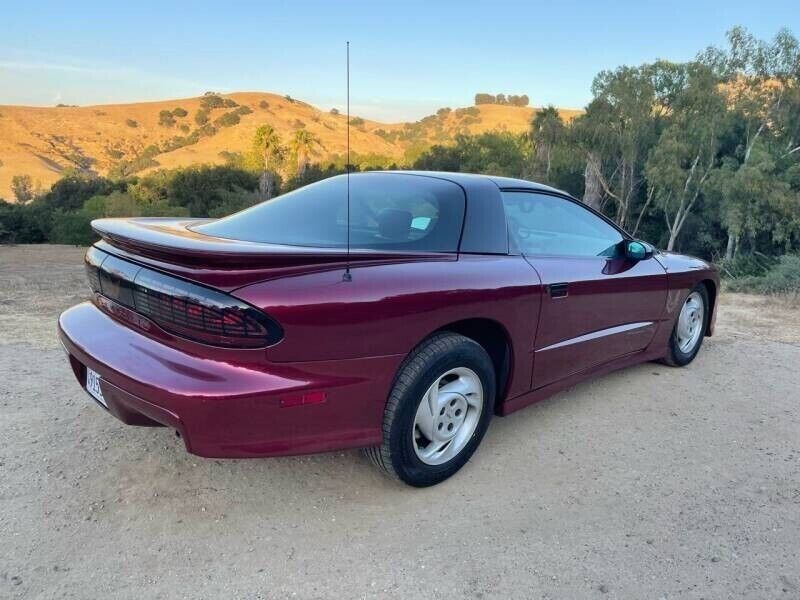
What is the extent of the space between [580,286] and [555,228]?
446 millimetres

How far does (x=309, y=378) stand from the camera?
89.1 inches

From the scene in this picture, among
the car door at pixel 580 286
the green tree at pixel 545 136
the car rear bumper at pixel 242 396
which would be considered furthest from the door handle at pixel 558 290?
the green tree at pixel 545 136

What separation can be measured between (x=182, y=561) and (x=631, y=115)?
34088 mm

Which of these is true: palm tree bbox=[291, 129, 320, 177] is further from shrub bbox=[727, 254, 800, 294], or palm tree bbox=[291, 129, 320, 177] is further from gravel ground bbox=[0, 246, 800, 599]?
gravel ground bbox=[0, 246, 800, 599]

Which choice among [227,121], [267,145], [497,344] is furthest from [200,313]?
[227,121]

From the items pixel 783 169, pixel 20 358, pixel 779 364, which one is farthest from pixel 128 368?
pixel 783 169

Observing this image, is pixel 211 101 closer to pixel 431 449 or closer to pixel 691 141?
pixel 691 141

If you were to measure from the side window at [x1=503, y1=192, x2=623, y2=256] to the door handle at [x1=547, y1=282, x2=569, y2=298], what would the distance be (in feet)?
0.73

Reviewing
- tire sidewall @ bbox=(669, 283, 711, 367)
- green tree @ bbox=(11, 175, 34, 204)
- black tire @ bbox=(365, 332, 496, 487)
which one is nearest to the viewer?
black tire @ bbox=(365, 332, 496, 487)

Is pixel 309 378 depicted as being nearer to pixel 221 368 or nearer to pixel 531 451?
pixel 221 368

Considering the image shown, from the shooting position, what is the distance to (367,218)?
303 centimetres

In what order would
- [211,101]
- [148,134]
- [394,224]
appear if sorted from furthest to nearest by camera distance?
[211,101]
[148,134]
[394,224]

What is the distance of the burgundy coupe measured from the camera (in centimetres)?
220

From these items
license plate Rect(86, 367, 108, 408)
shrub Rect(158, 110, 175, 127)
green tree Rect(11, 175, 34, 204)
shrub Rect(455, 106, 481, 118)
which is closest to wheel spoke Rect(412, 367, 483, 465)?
license plate Rect(86, 367, 108, 408)
